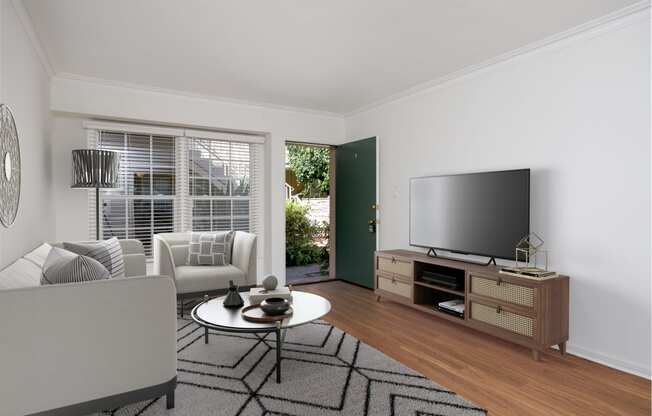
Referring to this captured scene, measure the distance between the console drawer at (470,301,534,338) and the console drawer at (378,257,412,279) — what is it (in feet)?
2.68

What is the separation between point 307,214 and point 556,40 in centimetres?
507

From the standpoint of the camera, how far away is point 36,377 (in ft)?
5.58

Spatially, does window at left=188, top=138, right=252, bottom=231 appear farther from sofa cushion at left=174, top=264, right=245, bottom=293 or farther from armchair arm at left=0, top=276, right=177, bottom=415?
armchair arm at left=0, top=276, right=177, bottom=415

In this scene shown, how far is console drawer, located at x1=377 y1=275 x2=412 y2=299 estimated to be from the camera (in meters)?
3.96

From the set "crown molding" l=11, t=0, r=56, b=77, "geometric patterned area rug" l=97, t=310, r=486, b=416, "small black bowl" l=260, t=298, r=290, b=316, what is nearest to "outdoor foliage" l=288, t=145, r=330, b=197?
"crown molding" l=11, t=0, r=56, b=77

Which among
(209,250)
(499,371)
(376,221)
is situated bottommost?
(499,371)

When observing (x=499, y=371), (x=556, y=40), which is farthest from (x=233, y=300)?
(x=556, y=40)

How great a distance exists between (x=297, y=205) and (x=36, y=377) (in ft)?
18.5

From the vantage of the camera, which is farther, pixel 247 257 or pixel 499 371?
pixel 247 257

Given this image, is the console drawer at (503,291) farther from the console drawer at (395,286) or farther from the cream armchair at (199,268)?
the cream armchair at (199,268)

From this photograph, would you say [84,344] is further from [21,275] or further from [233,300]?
[233,300]

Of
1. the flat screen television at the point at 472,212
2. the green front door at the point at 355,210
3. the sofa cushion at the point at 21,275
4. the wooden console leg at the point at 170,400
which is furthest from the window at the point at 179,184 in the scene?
the wooden console leg at the point at 170,400

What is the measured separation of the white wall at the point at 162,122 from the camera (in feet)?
13.2

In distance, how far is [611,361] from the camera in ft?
8.86
